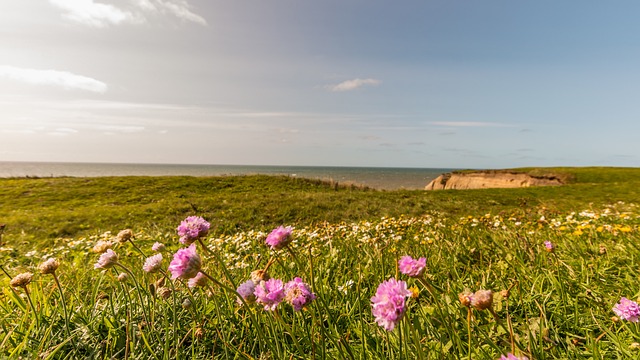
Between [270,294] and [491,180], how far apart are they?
33.9m

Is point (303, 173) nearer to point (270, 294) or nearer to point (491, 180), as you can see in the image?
point (491, 180)

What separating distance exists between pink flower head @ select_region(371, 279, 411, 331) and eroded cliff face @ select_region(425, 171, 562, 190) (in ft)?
102

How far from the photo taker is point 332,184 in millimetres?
23172

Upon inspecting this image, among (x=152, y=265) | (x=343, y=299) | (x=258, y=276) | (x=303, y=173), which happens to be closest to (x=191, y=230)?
(x=152, y=265)

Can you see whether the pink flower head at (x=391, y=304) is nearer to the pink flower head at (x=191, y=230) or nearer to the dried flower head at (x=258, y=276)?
the dried flower head at (x=258, y=276)

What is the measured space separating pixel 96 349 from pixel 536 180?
3339 centimetres

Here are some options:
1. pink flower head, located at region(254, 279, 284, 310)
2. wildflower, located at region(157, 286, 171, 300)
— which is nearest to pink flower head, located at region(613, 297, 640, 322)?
pink flower head, located at region(254, 279, 284, 310)

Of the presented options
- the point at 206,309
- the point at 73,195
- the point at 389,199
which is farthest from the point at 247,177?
the point at 206,309

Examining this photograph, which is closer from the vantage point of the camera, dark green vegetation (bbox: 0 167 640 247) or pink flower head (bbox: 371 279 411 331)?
pink flower head (bbox: 371 279 411 331)

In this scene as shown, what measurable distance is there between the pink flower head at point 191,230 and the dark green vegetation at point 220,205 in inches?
251

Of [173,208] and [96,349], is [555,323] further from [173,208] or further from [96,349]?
[173,208]

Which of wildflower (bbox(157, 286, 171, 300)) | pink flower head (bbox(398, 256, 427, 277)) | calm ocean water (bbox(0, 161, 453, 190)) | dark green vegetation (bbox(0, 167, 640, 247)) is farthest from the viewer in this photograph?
calm ocean water (bbox(0, 161, 453, 190))

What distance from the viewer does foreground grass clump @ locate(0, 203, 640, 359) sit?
1.48m

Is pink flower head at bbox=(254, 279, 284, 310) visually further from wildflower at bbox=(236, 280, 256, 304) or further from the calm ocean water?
the calm ocean water
